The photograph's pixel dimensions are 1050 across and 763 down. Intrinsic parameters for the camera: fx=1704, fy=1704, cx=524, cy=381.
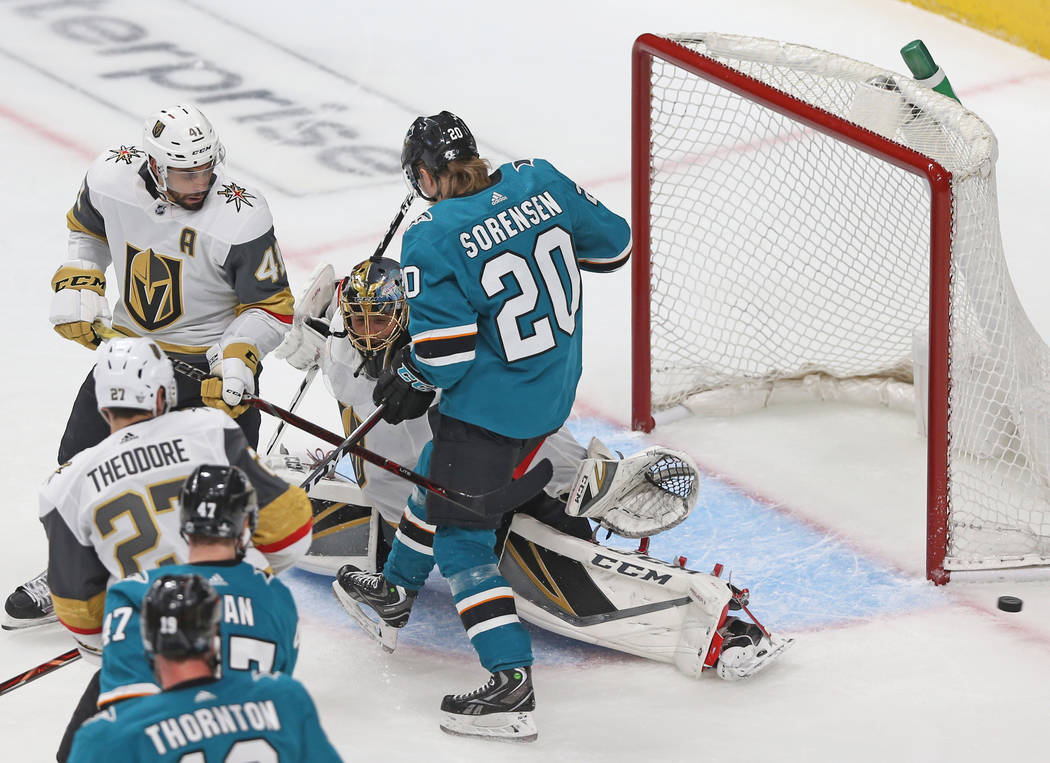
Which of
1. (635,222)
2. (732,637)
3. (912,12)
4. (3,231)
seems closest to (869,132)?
(635,222)

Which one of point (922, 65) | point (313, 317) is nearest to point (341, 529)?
point (313, 317)

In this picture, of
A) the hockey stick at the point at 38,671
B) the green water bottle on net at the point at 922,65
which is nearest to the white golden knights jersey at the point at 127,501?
the hockey stick at the point at 38,671

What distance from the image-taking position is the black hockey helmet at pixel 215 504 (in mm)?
2477

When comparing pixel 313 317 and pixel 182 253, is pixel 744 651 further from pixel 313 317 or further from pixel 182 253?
pixel 182 253

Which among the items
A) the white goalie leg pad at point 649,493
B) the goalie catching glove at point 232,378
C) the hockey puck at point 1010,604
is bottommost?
the hockey puck at point 1010,604

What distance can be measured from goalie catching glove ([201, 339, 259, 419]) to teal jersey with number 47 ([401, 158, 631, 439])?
0.46 meters

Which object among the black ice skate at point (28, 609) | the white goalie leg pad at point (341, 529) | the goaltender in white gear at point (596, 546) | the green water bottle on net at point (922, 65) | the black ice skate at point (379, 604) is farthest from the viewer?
the green water bottle on net at point (922, 65)

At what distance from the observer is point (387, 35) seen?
7.50 meters

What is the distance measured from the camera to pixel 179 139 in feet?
12.0

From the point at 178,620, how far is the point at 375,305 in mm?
1588

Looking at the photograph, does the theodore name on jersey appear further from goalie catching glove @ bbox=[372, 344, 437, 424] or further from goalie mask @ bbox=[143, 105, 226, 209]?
goalie mask @ bbox=[143, 105, 226, 209]

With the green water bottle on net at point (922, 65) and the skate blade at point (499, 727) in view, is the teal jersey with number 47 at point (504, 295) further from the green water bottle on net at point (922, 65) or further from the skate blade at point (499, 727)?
the green water bottle on net at point (922, 65)

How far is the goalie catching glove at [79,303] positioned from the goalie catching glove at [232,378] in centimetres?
30

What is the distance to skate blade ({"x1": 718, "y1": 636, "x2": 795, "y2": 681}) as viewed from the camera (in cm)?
357
